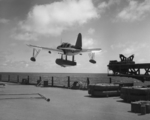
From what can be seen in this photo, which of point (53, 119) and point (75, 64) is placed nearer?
point (53, 119)

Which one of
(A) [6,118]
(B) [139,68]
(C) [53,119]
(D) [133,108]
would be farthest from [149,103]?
(B) [139,68]

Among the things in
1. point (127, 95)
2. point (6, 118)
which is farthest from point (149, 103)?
point (6, 118)

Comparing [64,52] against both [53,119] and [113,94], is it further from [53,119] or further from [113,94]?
[53,119]

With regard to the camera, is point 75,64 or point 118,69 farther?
point 75,64

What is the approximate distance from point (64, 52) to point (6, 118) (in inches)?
928

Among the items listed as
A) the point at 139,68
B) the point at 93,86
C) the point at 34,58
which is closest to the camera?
the point at 93,86

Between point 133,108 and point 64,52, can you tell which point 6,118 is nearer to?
point 133,108

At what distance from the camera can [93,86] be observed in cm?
1658

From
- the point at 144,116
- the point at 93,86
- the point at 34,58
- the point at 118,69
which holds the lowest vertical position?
the point at 144,116

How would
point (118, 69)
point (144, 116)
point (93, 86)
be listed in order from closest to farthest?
point (144, 116)
point (93, 86)
point (118, 69)

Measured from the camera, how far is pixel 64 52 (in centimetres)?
3117

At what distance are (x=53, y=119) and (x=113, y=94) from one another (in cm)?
1024

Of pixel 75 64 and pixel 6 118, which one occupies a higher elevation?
pixel 75 64

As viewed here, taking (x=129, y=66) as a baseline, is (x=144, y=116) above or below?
below
